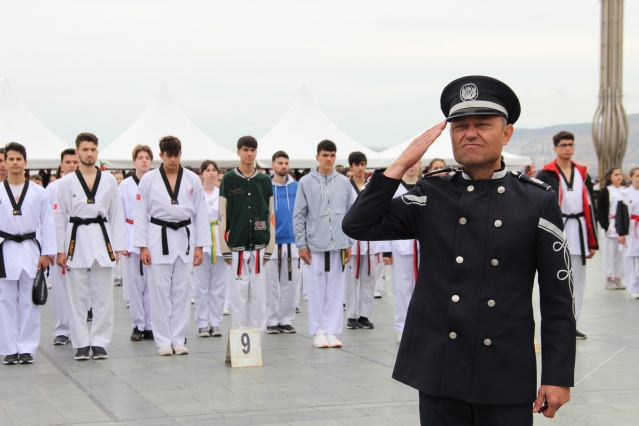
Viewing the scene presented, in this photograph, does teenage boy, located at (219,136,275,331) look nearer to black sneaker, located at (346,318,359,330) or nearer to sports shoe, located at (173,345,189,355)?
sports shoe, located at (173,345,189,355)

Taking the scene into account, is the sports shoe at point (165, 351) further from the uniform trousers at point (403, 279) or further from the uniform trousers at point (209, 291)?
the uniform trousers at point (403, 279)

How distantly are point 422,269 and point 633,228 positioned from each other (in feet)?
44.6

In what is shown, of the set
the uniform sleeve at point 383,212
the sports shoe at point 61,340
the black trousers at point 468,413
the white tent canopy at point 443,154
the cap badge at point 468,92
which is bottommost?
the sports shoe at point 61,340

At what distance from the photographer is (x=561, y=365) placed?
3.81 m

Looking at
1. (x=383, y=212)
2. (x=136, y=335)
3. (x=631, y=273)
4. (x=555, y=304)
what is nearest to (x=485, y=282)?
(x=555, y=304)

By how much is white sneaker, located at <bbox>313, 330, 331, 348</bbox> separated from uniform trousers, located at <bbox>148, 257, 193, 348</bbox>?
1469 millimetres

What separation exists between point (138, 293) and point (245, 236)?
2082mm

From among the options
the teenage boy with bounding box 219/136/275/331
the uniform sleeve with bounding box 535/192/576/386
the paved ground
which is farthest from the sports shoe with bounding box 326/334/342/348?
the uniform sleeve with bounding box 535/192/576/386

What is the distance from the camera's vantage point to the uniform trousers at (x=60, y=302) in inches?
469

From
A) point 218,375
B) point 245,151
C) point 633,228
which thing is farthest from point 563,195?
point 633,228

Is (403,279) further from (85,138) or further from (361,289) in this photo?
(85,138)

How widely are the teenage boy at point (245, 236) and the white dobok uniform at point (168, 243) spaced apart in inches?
13.1

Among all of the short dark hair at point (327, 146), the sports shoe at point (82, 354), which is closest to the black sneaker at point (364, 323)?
the short dark hair at point (327, 146)

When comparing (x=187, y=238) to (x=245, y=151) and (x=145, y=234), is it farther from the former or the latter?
(x=245, y=151)
